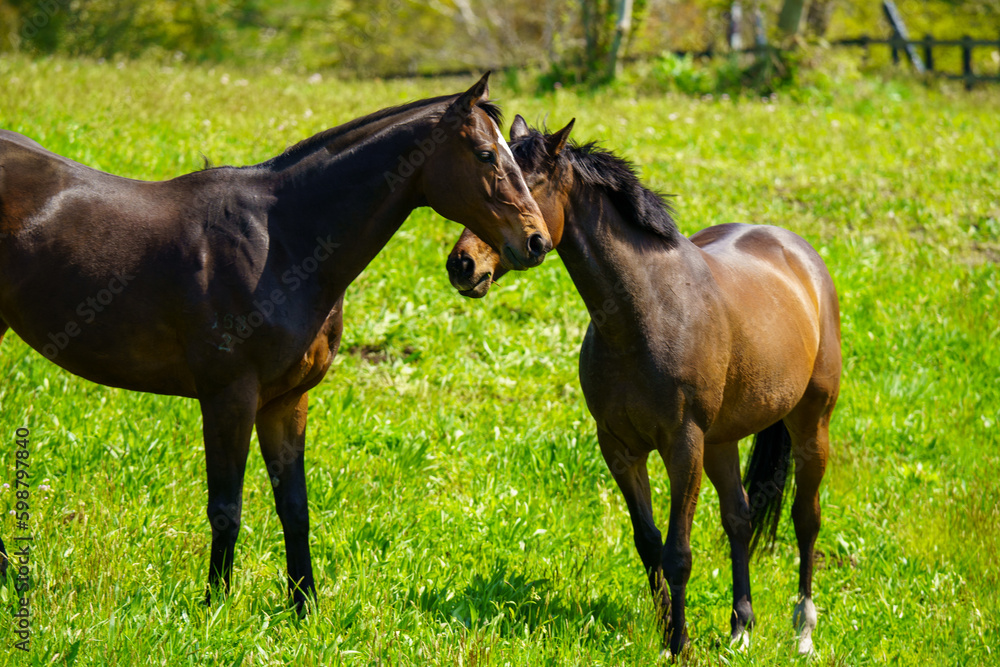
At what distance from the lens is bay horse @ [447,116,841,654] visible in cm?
379

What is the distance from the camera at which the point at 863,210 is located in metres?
9.80

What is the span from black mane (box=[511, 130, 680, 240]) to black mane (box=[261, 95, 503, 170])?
27cm

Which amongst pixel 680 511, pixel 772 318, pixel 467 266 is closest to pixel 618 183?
pixel 467 266

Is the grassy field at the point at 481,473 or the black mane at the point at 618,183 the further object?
the black mane at the point at 618,183

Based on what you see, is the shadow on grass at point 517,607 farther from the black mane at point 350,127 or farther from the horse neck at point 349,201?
the black mane at point 350,127

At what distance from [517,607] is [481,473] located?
1454 millimetres

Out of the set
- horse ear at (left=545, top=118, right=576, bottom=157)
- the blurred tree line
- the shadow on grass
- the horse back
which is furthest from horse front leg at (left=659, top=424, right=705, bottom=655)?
the blurred tree line

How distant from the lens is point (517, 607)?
13.7 feet

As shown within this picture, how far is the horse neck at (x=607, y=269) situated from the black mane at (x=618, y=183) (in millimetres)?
55

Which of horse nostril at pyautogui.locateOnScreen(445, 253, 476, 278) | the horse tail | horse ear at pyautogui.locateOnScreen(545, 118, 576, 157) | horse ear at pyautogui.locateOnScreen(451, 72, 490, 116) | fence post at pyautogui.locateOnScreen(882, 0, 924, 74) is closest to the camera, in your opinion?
horse ear at pyautogui.locateOnScreen(451, 72, 490, 116)

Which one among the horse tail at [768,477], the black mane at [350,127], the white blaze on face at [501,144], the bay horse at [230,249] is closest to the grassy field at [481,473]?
the horse tail at [768,477]

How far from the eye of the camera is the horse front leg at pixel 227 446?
3.30m

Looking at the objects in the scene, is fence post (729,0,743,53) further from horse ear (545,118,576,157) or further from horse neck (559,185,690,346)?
horse ear (545,118,576,157)

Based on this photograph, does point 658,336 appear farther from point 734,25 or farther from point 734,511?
point 734,25
